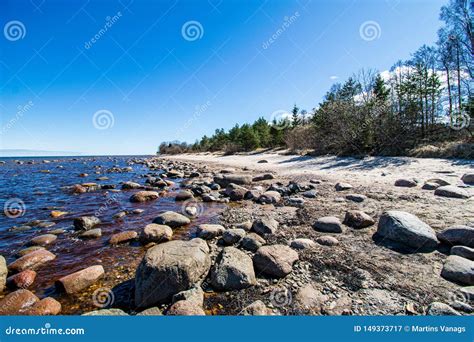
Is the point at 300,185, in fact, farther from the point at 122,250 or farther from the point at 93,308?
the point at 93,308

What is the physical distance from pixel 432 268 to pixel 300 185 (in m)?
6.84

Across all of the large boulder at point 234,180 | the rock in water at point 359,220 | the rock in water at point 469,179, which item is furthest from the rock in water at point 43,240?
the rock in water at point 469,179

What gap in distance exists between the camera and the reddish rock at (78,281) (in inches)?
152

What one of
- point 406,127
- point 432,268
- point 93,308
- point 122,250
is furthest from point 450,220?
point 406,127

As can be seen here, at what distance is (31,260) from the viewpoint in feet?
16.2

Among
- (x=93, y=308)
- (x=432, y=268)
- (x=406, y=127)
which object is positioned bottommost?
(x=93, y=308)

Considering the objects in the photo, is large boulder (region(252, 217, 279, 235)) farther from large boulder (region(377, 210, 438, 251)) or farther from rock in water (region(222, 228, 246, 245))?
large boulder (region(377, 210, 438, 251))

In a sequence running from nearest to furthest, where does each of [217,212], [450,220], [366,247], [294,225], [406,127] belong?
1. [366,247]
2. [450,220]
3. [294,225]
4. [217,212]
5. [406,127]

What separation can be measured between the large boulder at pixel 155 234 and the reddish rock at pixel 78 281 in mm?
1513

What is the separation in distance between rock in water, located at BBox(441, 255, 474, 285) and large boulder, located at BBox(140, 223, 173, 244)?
5.86 m

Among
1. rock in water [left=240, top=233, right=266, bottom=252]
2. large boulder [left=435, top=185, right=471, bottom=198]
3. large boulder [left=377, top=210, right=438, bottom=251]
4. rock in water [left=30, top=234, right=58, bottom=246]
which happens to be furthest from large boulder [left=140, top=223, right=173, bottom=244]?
large boulder [left=435, top=185, right=471, bottom=198]

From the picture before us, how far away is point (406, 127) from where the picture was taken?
1942 centimetres

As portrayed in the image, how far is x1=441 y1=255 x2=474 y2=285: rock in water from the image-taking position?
10.5 ft

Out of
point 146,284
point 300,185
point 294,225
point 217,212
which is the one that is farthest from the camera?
point 300,185
